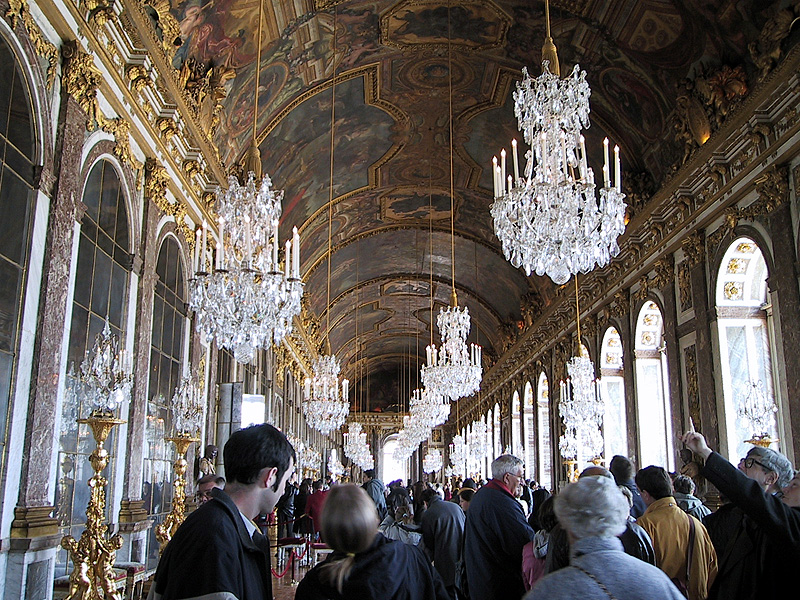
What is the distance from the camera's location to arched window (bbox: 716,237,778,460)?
11.0 metres

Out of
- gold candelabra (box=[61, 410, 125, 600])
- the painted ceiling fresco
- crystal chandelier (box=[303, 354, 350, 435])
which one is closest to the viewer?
gold candelabra (box=[61, 410, 125, 600])

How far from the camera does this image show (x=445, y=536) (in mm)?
6570

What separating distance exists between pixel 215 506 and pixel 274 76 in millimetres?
11760

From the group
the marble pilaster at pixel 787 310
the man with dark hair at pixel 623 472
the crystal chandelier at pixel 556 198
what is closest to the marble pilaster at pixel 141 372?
the crystal chandelier at pixel 556 198

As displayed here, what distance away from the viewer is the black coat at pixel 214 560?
7.23 ft

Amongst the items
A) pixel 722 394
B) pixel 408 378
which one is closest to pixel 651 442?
pixel 722 394

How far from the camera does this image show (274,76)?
13.0m

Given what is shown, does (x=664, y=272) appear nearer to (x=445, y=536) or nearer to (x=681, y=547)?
(x=445, y=536)

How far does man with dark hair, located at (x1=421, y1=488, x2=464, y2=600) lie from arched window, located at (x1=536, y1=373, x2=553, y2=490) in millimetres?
16910

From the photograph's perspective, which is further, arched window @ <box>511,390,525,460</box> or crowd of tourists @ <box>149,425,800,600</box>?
arched window @ <box>511,390,525,460</box>

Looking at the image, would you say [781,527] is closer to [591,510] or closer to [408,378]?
[591,510]

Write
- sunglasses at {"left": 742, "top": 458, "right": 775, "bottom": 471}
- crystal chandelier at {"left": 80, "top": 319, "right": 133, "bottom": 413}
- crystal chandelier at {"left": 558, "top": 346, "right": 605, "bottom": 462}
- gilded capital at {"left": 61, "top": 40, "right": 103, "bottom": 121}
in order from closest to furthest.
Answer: sunglasses at {"left": 742, "top": 458, "right": 775, "bottom": 471}
crystal chandelier at {"left": 80, "top": 319, "right": 133, "bottom": 413}
gilded capital at {"left": 61, "top": 40, "right": 103, "bottom": 121}
crystal chandelier at {"left": 558, "top": 346, "right": 605, "bottom": 462}

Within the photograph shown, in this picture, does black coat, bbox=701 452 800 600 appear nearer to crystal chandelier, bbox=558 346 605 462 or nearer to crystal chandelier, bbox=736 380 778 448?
crystal chandelier, bbox=736 380 778 448

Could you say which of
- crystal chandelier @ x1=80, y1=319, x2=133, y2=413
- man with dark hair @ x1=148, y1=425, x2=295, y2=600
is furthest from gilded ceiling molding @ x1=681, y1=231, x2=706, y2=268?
man with dark hair @ x1=148, y1=425, x2=295, y2=600
